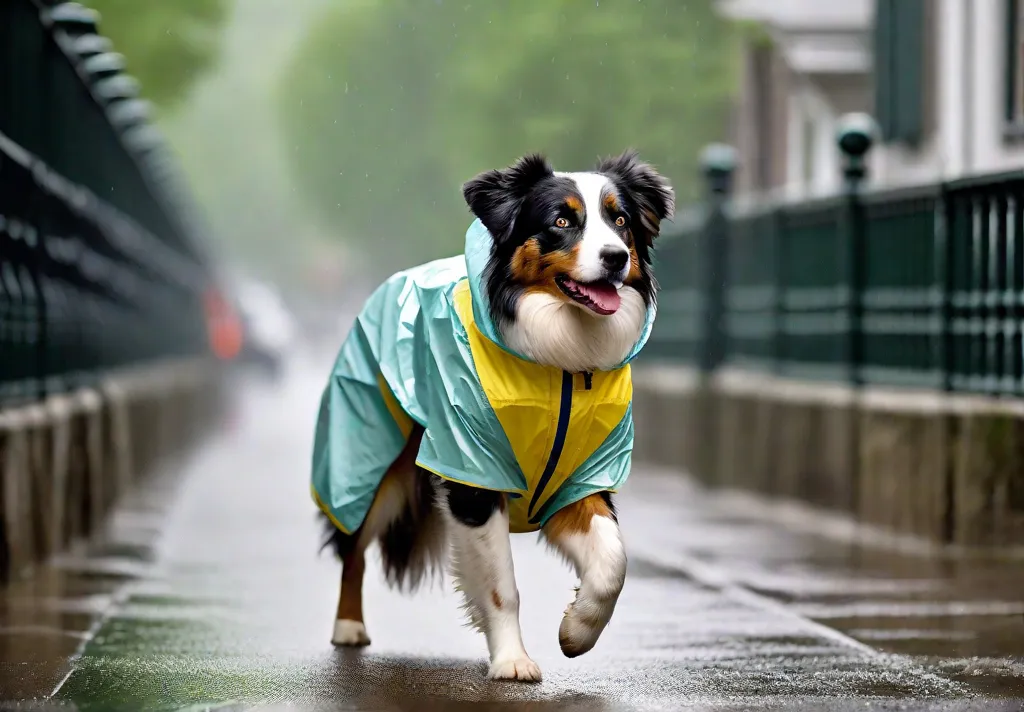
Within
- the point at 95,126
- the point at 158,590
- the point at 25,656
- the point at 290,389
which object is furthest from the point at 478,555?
the point at 290,389

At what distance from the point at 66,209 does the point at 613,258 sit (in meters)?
7.65

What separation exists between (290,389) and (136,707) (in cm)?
4209

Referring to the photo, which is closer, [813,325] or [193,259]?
[813,325]

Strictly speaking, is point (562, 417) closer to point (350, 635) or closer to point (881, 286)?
point (350, 635)

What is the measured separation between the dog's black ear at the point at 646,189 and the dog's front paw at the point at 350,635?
1946 millimetres

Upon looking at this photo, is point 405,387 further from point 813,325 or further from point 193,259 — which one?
point 193,259

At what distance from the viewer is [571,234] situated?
21.9 ft

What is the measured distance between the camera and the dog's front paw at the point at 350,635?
7.84 m

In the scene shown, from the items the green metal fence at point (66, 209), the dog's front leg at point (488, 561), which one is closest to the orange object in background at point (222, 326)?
the green metal fence at point (66, 209)

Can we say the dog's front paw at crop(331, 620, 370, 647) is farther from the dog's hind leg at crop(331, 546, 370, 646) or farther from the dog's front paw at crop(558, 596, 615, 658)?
the dog's front paw at crop(558, 596, 615, 658)

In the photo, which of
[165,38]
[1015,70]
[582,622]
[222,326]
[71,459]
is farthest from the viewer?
[222,326]

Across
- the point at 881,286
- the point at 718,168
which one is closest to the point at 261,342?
the point at 718,168

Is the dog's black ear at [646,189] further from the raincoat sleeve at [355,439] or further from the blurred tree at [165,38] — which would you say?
the blurred tree at [165,38]

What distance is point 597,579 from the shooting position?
265 inches
